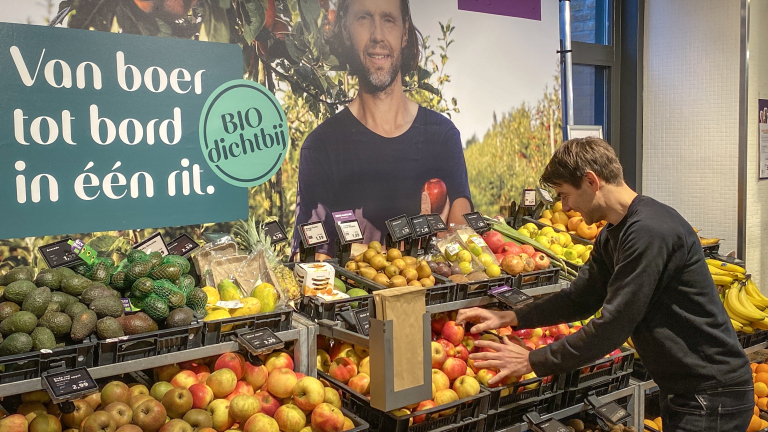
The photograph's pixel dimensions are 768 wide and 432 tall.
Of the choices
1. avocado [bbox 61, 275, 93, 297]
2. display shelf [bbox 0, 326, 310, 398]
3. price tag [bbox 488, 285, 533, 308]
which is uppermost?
avocado [bbox 61, 275, 93, 297]

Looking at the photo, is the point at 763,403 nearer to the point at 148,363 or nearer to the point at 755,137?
the point at 755,137

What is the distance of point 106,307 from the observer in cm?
226

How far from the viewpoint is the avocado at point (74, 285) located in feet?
7.79

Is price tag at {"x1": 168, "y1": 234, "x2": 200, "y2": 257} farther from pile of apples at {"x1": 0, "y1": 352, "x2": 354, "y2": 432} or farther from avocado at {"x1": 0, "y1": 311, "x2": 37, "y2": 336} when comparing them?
avocado at {"x1": 0, "y1": 311, "x2": 37, "y2": 336}

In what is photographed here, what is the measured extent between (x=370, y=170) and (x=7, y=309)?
222 cm

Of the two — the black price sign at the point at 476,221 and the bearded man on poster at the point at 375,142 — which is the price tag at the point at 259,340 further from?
the black price sign at the point at 476,221

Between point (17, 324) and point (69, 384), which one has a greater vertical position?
point (17, 324)

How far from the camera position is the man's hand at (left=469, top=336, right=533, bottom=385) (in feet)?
8.45

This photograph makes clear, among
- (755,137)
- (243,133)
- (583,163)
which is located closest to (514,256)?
(583,163)

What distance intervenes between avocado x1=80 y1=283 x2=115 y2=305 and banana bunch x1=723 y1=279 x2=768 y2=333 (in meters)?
3.62

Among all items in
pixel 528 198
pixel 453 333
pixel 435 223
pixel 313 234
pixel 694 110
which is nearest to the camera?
pixel 453 333

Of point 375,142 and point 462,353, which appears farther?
point 375,142

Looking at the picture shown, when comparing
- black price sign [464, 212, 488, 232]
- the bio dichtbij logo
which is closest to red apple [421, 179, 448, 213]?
black price sign [464, 212, 488, 232]

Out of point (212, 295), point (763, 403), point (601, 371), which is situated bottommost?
point (763, 403)
